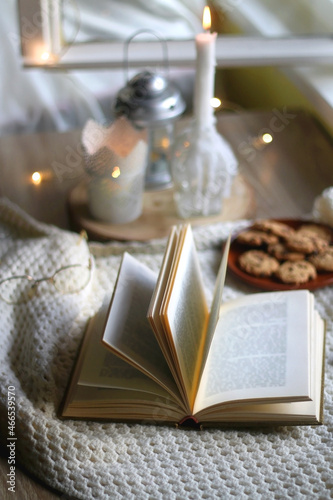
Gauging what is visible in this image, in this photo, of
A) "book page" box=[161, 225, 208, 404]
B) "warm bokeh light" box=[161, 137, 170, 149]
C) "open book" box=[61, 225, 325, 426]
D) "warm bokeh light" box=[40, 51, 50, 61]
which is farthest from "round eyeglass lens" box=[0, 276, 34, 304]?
"warm bokeh light" box=[40, 51, 50, 61]

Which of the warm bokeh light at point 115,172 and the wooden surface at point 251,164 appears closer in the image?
the warm bokeh light at point 115,172

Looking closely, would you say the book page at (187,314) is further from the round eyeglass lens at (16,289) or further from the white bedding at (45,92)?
the white bedding at (45,92)

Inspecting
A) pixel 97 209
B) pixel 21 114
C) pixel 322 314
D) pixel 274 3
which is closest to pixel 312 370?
pixel 322 314

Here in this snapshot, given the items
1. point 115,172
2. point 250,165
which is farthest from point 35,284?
point 250,165

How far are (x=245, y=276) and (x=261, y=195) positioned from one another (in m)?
0.35

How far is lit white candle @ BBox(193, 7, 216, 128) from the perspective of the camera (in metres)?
0.96

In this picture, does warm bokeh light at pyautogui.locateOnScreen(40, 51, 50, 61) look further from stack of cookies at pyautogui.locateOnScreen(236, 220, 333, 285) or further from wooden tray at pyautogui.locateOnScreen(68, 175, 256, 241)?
stack of cookies at pyautogui.locateOnScreen(236, 220, 333, 285)

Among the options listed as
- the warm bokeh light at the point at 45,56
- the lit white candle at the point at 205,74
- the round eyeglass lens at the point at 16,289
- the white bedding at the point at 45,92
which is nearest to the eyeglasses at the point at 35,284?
the round eyeglass lens at the point at 16,289

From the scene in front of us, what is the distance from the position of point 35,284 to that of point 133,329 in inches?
7.6

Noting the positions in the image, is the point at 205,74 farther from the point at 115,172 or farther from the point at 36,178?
the point at 36,178

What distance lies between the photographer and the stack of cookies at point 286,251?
89 cm

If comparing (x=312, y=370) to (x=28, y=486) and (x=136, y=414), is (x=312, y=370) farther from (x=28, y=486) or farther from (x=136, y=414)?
(x=28, y=486)

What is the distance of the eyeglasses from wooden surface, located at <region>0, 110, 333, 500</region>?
0.30 m

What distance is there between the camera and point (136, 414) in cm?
67
